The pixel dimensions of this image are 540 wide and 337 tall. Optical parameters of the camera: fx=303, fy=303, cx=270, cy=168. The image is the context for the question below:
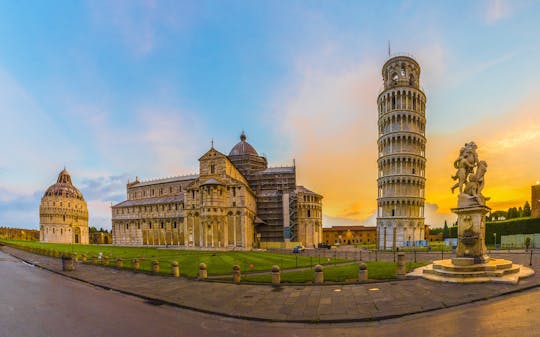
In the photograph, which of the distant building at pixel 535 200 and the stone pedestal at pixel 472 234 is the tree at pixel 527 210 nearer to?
the distant building at pixel 535 200

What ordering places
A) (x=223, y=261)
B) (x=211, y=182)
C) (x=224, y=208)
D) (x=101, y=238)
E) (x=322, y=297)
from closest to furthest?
1. (x=322, y=297)
2. (x=223, y=261)
3. (x=211, y=182)
4. (x=224, y=208)
5. (x=101, y=238)

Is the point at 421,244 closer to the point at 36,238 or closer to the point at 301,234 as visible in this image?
the point at 301,234

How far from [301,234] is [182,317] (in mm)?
62359

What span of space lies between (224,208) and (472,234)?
46.9m

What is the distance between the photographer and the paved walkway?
11.5 meters

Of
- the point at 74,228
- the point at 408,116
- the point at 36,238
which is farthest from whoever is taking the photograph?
the point at 36,238

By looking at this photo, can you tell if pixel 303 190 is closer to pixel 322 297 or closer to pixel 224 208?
pixel 224 208

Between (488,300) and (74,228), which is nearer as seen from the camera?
(488,300)

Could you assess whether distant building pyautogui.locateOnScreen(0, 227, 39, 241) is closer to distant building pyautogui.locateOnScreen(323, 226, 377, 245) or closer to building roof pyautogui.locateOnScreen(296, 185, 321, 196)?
distant building pyautogui.locateOnScreen(323, 226, 377, 245)

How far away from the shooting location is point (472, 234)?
17516mm

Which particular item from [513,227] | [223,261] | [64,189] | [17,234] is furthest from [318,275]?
[17,234]

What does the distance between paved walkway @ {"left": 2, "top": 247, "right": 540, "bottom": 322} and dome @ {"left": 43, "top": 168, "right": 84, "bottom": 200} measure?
5702 inches

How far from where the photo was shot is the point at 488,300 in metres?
12.3

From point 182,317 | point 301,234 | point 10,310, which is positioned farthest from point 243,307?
point 301,234
